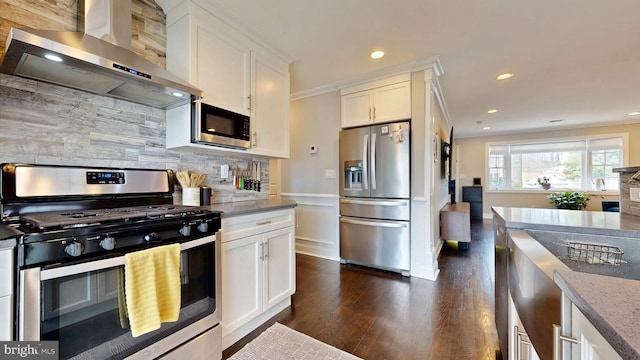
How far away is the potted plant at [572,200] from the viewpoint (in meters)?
5.64

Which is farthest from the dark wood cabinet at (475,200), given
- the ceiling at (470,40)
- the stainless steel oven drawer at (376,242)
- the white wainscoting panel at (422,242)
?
the stainless steel oven drawer at (376,242)

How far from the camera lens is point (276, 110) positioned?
2.42m

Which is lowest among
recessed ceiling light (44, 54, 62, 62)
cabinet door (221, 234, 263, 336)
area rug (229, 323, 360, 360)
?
area rug (229, 323, 360, 360)

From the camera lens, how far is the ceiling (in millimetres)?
1856

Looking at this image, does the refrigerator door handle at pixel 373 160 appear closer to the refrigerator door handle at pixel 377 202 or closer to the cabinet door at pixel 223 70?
the refrigerator door handle at pixel 377 202

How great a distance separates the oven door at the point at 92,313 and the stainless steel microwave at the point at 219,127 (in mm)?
773

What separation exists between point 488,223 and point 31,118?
773cm

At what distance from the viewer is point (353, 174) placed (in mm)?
3182

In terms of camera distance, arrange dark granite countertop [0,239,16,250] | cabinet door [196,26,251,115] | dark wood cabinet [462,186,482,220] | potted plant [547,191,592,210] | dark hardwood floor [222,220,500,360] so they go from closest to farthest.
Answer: dark granite countertop [0,239,16,250] → dark hardwood floor [222,220,500,360] → cabinet door [196,26,251,115] → potted plant [547,191,592,210] → dark wood cabinet [462,186,482,220]

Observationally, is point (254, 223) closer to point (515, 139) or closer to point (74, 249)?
point (74, 249)

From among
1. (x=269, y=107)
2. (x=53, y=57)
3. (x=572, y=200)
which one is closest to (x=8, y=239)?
(x=53, y=57)

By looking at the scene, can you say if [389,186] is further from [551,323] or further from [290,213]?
[551,323]

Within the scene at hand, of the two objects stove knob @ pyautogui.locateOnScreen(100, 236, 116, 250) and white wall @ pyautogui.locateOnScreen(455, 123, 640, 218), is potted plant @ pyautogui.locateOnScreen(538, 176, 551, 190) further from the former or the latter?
stove knob @ pyautogui.locateOnScreen(100, 236, 116, 250)

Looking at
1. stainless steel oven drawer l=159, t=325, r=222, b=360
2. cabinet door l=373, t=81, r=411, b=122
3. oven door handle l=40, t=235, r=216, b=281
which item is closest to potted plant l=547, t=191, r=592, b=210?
cabinet door l=373, t=81, r=411, b=122
